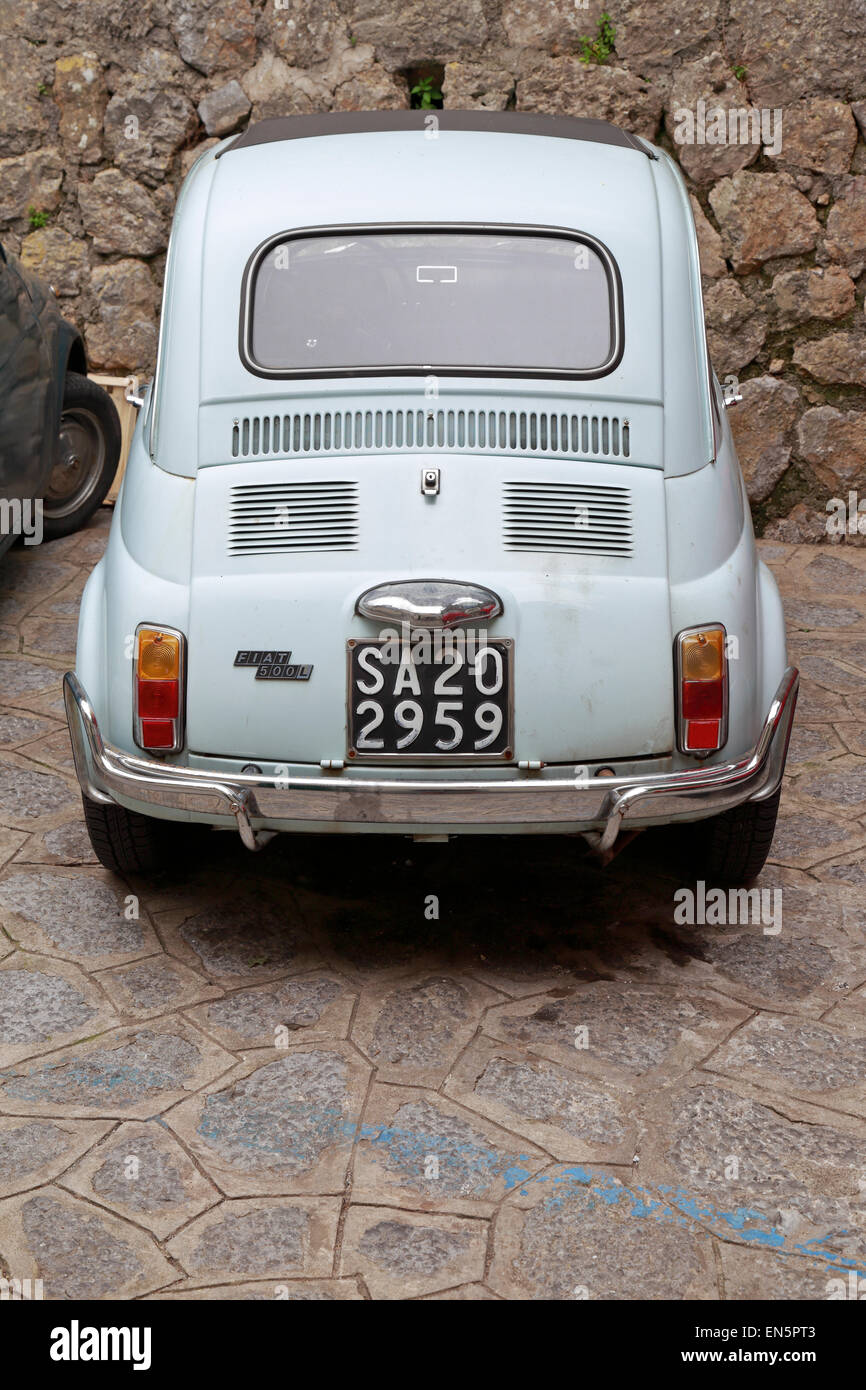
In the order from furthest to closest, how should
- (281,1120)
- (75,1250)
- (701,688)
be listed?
1. (701,688)
2. (281,1120)
3. (75,1250)

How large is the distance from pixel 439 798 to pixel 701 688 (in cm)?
72

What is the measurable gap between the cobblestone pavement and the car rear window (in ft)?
5.12

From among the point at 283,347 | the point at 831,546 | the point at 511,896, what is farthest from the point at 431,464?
the point at 831,546

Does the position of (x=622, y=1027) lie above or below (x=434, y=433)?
below

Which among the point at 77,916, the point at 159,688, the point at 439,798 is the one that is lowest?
the point at 77,916

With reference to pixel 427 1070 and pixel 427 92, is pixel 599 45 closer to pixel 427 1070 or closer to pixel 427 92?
pixel 427 92

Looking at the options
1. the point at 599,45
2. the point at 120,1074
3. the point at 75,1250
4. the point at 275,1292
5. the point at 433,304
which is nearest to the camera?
the point at 275,1292

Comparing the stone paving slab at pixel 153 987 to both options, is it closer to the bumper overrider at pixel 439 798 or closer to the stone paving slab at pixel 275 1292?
the bumper overrider at pixel 439 798

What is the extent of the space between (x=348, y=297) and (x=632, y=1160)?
2.43 metres

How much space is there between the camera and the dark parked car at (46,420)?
590cm

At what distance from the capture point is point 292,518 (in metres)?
3.53

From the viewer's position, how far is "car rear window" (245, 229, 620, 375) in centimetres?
377

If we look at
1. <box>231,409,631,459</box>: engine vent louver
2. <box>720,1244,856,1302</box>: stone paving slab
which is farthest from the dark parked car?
<box>720,1244,856,1302</box>: stone paving slab

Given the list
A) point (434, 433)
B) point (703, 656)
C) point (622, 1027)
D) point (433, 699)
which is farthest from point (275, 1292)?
point (434, 433)
